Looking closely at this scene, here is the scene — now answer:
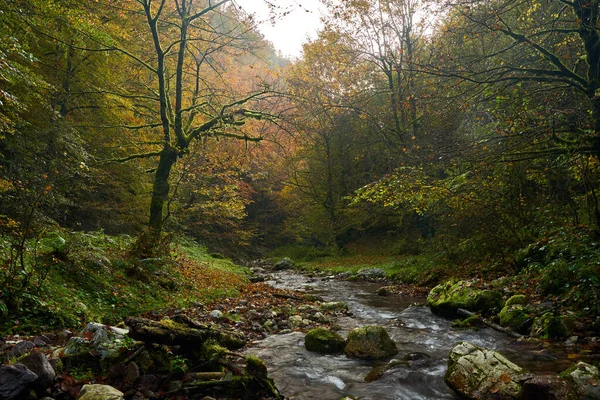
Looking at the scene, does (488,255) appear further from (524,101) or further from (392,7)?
(392,7)

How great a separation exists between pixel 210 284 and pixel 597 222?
32.0ft

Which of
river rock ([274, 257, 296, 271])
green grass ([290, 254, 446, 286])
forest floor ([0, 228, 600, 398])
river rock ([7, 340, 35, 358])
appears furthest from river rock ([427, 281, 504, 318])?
river rock ([274, 257, 296, 271])

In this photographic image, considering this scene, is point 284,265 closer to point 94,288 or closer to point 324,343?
point 94,288

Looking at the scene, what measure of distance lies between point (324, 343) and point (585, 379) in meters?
3.62

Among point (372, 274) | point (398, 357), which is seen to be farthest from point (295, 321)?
point (372, 274)

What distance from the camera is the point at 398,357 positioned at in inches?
234

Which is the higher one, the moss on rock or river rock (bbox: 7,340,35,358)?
river rock (bbox: 7,340,35,358)

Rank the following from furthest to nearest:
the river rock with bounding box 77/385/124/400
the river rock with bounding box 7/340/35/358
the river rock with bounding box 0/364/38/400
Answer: the river rock with bounding box 7/340/35/358
the river rock with bounding box 77/385/124/400
the river rock with bounding box 0/364/38/400

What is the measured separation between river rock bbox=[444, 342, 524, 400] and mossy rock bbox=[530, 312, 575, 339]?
196 cm

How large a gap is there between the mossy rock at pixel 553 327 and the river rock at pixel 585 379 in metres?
2.00

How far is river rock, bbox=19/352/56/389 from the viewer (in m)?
3.38

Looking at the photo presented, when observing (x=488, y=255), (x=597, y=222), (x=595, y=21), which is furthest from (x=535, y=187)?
(x=595, y=21)

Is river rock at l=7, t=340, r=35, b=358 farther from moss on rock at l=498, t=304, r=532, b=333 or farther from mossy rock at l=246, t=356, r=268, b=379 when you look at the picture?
moss on rock at l=498, t=304, r=532, b=333

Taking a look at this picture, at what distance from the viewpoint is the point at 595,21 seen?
6.36 metres
